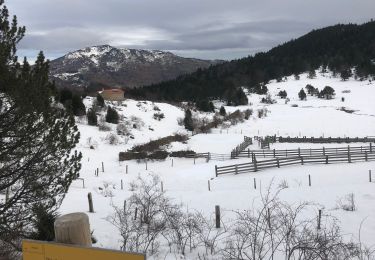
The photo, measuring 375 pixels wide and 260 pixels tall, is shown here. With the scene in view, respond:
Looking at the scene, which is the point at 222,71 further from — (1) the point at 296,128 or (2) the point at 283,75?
(1) the point at 296,128

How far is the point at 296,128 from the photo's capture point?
218 feet

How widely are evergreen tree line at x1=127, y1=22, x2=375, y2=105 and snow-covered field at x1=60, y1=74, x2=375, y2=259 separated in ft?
130

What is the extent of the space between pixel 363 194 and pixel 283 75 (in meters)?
157

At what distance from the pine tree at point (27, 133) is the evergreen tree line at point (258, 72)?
309ft

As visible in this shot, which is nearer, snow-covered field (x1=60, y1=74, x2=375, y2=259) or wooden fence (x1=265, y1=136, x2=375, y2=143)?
snow-covered field (x1=60, y1=74, x2=375, y2=259)

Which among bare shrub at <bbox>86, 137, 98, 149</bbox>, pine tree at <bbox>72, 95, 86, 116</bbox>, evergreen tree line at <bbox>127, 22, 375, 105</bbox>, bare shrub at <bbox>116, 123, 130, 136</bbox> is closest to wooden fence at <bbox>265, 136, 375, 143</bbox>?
bare shrub at <bbox>116, 123, 130, 136</bbox>

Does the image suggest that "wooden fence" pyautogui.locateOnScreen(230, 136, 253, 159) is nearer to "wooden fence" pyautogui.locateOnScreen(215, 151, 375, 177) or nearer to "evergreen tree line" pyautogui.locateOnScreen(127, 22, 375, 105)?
"wooden fence" pyautogui.locateOnScreen(215, 151, 375, 177)

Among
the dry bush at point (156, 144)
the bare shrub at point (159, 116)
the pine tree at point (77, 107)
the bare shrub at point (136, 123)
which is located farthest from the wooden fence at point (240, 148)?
the pine tree at point (77, 107)

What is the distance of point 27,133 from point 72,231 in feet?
20.8

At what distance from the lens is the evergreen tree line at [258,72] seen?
128 m

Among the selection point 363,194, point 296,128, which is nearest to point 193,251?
point 363,194

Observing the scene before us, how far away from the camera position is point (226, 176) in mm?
29641

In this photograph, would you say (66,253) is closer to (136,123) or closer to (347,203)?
(347,203)

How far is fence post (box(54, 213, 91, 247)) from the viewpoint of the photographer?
3197 mm
